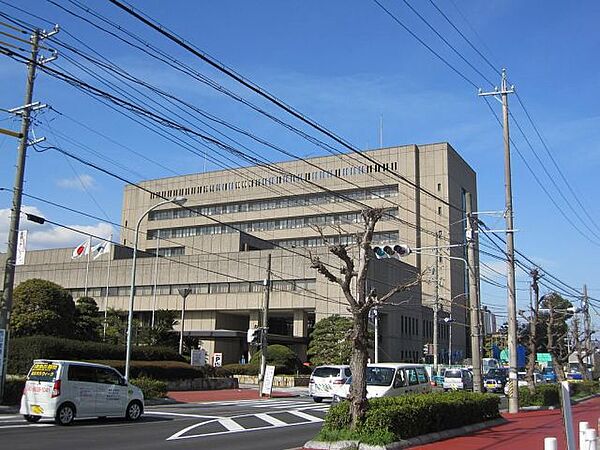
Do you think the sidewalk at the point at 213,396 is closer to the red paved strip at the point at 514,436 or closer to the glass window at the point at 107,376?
the glass window at the point at 107,376

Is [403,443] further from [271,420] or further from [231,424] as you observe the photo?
[271,420]

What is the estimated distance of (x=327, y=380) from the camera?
30484mm

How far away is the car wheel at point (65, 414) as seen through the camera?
17.8 metres

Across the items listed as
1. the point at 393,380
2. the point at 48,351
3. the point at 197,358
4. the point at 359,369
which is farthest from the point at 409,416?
the point at 197,358

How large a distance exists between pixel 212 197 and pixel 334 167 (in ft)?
69.7

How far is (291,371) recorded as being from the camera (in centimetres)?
5300

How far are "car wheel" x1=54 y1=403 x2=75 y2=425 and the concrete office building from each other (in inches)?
1475

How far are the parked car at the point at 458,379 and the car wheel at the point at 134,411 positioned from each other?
93.4 ft

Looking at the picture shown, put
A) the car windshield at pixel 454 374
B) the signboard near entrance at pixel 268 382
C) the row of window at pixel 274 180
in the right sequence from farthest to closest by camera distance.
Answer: the row of window at pixel 274 180 → the car windshield at pixel 454 374 → the signboard near entrance at pixel 268 382

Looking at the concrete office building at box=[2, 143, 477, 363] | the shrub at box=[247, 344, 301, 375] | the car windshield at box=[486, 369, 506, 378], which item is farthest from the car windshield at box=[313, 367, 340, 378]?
the concrete office building at box=[2, 143, 477, 363]

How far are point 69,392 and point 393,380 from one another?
9993 mm

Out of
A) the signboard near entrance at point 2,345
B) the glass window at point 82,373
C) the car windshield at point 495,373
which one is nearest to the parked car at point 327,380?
the glass window at point 82,373

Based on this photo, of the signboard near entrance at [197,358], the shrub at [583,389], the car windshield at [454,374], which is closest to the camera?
the shrub at [583,389]

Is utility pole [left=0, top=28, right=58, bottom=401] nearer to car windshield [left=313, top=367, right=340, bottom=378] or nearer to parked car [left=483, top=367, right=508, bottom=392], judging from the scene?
car windshield [left=313, top=367, right=340, bottom=378]
